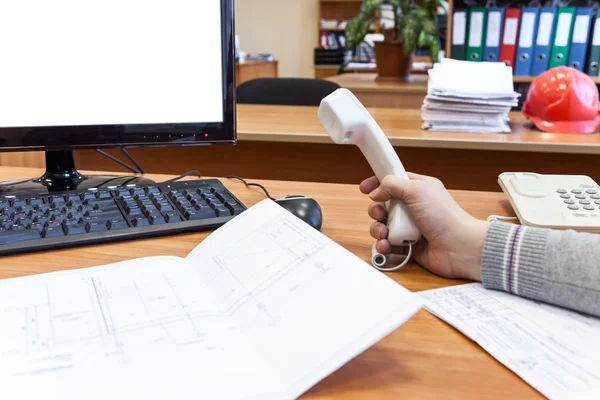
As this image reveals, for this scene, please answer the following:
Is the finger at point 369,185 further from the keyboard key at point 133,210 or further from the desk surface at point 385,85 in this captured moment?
the desk surface at point 385,85

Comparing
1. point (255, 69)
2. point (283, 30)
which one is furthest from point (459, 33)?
point (283, 30)

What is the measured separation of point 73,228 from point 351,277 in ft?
1.26

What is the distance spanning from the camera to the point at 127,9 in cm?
81

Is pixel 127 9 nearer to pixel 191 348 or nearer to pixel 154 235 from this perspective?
pixel 154 235

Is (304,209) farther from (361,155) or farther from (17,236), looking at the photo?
(361,155)

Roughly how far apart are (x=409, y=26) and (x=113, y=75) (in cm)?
196

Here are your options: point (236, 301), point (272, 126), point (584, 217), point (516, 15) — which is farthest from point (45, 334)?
point (516, 15)

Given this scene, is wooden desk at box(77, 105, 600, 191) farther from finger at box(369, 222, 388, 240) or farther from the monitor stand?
finger at box(369, 222, 388, 240)

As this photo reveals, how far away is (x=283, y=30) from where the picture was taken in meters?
5.85

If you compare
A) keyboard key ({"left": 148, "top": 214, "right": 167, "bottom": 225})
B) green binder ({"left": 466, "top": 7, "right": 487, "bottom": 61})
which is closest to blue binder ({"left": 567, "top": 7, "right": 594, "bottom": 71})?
green binder ({"left": 466, "top": 7, "right": 487, "bottom": 61})

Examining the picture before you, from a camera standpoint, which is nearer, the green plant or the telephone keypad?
the telephone keypad

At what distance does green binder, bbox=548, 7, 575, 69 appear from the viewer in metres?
2.40

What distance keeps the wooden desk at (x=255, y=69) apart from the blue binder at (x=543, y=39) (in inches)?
93.5

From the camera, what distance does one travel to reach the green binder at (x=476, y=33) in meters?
2.53
